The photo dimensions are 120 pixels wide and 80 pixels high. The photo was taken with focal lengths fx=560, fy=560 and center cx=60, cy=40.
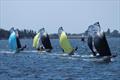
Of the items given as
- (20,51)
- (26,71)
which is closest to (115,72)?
(26,71)

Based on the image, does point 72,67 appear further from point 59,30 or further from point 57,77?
point 59,30

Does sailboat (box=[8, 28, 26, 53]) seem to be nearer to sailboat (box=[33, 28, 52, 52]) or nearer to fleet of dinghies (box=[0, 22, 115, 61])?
fleet of dinghies (box=[0, 22, 115, 61])

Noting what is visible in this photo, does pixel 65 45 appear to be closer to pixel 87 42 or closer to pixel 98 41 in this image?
pixel 87 42

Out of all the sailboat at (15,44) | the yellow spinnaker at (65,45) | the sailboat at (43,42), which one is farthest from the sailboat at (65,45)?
the sailboat at (15,44)

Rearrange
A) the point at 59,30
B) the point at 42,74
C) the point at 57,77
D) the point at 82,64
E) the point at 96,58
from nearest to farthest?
the point at 57,77 < the point at 42,74 < the point at 82,64 < the point at 96,58 < the point at 59,30

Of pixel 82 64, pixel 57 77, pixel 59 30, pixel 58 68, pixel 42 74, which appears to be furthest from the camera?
pixel 59 30

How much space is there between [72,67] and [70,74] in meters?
8.51

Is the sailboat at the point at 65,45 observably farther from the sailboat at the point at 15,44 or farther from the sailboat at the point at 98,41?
the sailboat at the point at 15,44

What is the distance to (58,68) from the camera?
56.5m

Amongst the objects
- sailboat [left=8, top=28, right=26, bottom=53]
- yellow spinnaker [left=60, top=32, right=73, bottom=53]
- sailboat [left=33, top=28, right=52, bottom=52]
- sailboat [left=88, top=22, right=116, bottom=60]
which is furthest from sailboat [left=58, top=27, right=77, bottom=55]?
sailboat [left=8, top=28, right=26, bottom=53]

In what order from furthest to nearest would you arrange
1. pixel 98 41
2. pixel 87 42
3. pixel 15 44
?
1. pixel 15 44
2. pixel 87 42
3. pixel 98 41

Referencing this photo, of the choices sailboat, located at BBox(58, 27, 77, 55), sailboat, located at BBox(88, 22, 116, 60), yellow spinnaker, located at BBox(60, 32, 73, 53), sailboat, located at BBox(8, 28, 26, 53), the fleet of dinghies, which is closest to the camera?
sailboat, located at BBox(88, 22, 116, 60)

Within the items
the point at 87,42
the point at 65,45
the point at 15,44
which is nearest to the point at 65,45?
the point at 65,45

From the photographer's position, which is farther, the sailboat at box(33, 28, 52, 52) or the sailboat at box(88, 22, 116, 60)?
the sailboat at box(33, 28, 52, 52)
